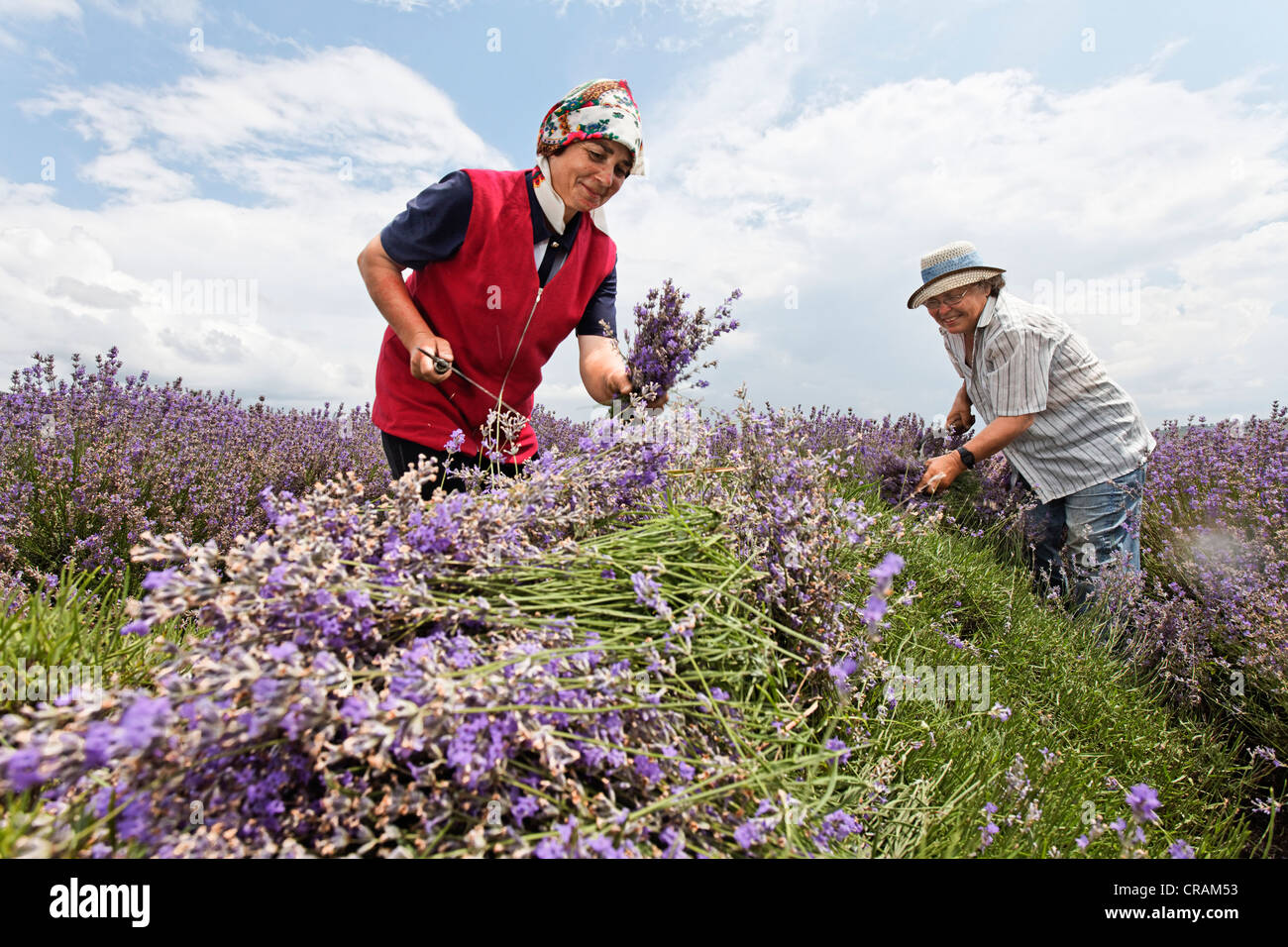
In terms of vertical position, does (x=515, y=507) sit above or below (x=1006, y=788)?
above

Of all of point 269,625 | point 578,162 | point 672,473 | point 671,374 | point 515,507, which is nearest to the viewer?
point 269,625

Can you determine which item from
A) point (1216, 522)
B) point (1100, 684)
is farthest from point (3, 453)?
point (1216, 522)

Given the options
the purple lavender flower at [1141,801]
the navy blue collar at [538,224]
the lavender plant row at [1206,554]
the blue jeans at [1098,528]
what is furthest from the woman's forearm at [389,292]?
the blue jeans at [1098,528]

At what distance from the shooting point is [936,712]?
1.68 m

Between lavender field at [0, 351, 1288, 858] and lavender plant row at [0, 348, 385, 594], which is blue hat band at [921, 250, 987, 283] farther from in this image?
lavender plant row at [0, 348, 385, 594]

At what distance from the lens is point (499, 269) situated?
239 cm

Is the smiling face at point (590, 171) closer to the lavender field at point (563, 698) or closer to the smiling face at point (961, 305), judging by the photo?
the lavender field at point (563, 698)

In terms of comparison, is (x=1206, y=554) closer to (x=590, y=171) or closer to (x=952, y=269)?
(x=952, y=269)

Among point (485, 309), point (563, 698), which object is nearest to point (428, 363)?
point (485, 309)

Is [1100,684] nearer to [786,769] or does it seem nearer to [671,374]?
[671,374]

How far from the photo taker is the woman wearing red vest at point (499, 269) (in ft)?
7.47

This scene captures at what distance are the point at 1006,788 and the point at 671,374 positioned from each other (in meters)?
1.32

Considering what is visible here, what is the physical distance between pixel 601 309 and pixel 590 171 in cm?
60

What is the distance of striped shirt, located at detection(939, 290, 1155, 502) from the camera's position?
138 inches
